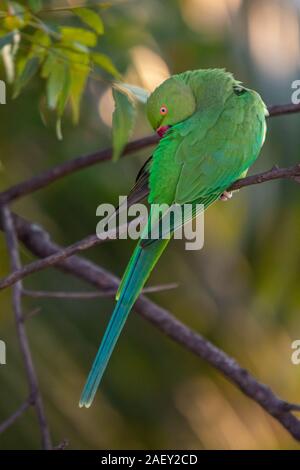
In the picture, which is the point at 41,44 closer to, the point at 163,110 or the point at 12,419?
the point at 163,110

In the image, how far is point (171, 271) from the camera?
18.0ft

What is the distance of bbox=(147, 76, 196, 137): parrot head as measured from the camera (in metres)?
3.13

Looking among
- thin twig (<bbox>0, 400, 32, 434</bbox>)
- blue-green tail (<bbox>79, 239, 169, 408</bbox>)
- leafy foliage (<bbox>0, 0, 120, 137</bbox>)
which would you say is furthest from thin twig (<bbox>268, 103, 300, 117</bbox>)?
thin twig (<bbox>0, 400, 32, 434</bbox>)

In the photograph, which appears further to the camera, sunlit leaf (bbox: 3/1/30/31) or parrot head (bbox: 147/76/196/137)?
parrot head (bbox: 147/76/196/137)

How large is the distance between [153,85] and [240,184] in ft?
6.20

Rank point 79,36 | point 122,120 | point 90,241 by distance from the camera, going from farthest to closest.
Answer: point 79,36 → point 122,120 → point 90,241

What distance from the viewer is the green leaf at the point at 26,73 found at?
2.91 m

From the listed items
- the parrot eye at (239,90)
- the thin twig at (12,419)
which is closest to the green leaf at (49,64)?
the parrot eye at (239,90)

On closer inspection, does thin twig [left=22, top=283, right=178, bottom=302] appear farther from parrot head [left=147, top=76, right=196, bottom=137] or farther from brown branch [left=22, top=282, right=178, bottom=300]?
parrot head [left=147, top=76, right=196, bottom=137]

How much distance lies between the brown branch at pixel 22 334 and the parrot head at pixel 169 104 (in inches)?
32.7

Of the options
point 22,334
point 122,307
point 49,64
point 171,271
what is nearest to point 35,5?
point 49,64

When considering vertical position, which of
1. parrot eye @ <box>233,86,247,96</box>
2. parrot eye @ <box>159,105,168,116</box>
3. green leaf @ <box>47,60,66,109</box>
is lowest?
parrot eye @ <box>159,105,168,116</box>

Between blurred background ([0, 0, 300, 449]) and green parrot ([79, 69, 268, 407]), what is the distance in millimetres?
1016

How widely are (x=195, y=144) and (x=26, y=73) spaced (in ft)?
2.19
